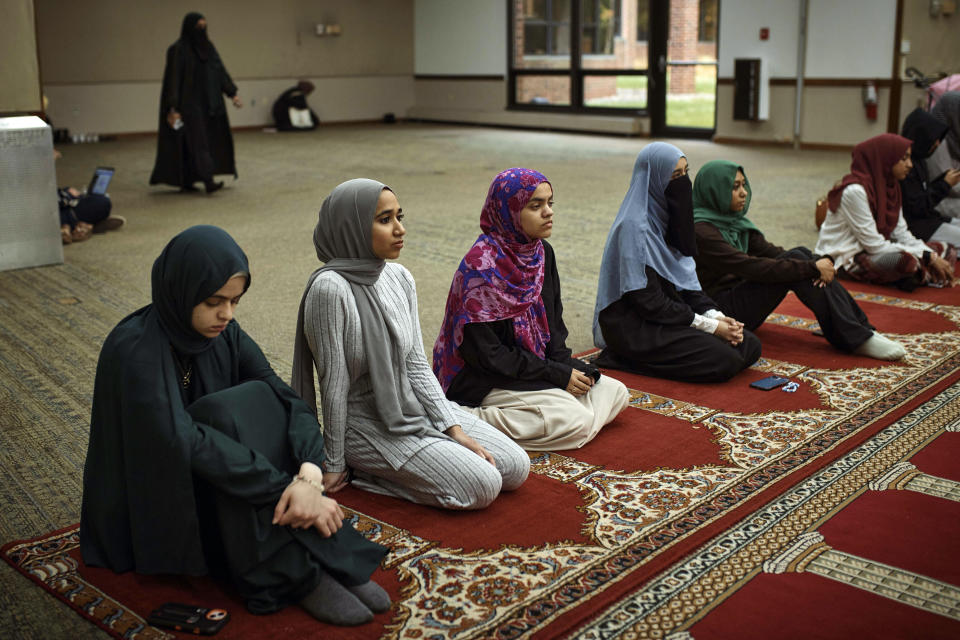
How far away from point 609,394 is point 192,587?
4.50 feet

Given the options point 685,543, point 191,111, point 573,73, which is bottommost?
point 685,543

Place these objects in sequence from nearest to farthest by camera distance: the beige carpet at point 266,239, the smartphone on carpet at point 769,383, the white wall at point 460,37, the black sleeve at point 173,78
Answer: the beige carpet at point 266,239 → the smartphone on carpet at point 769,383 → the black sleeve at point 173,78 → the white wall at point 460,37

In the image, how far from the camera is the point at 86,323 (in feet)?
13.5

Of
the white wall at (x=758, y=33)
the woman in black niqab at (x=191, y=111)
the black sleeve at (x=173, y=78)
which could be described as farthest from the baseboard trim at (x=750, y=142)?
the black sleeve at (x=173, y=78)

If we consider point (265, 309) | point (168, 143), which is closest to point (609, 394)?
point (265, 309)

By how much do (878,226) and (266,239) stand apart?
11.5 feet

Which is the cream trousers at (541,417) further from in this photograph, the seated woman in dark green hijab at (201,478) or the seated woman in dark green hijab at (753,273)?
the seated woman in dark green hijab at (753,273)

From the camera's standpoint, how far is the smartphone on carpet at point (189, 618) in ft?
6.00

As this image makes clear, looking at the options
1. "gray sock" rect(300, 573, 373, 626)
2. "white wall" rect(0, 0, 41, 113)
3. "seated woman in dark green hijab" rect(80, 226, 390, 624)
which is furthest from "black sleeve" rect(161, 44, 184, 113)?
"gray sock" rect(300, 573, 373, 626)

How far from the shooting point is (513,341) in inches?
111

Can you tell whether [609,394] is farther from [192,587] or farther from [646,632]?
[192,587]

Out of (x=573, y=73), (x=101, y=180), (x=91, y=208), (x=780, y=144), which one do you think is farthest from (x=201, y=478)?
(x=573, y=73)

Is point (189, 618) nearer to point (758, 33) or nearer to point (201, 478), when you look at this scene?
point (201, 478)

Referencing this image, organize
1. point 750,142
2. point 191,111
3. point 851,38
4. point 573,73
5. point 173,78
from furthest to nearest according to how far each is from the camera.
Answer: point 573,73 < point 750,142 < point 851,38 < point 191,111 < point 173,78
